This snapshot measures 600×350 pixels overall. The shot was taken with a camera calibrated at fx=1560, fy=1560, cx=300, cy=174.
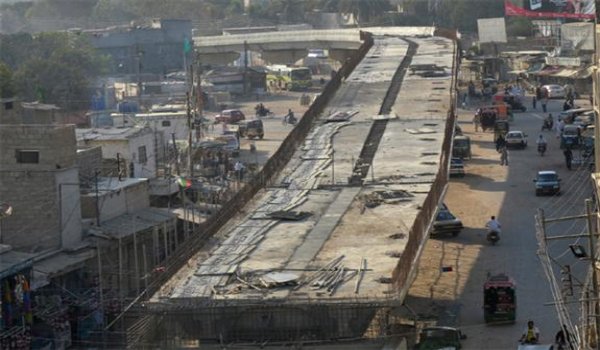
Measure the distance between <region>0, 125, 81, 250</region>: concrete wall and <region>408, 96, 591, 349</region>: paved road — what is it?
5.57 meters

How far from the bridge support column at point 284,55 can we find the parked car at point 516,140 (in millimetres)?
33140

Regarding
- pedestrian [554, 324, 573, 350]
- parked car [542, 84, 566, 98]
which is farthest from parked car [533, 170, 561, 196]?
parked car [542, 84, 566, 98]

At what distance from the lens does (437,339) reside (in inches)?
781

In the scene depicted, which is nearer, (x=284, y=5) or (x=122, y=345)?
(x=122, y=345)

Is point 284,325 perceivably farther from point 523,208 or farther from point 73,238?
point 523,208

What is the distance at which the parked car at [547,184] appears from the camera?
34000 millimetres

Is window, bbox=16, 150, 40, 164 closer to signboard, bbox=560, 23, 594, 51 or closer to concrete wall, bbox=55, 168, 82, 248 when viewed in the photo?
concrete wall, bbox=55, 168, 82, 248

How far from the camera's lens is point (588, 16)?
230ft

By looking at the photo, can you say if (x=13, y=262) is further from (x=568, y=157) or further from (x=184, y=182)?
(x=568, y=157)

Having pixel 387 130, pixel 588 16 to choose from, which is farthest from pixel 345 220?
pixel 588 16

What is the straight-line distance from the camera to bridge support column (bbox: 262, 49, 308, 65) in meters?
76.8

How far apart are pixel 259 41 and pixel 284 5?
37390mm

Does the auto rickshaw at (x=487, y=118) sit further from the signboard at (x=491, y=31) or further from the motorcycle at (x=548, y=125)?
the signboard at (x=491, y=31)

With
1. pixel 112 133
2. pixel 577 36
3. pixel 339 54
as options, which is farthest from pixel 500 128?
pixel 339 54
